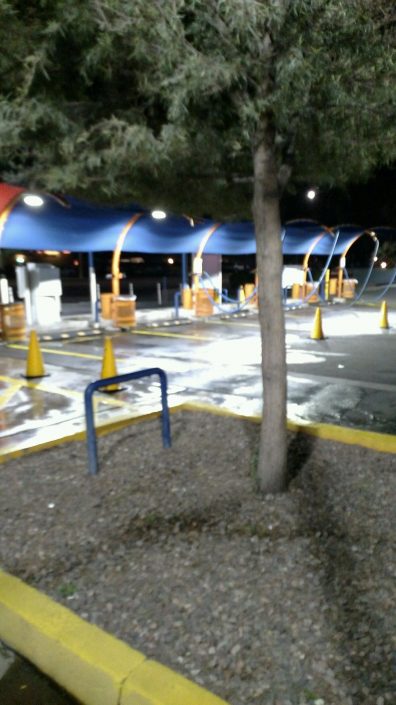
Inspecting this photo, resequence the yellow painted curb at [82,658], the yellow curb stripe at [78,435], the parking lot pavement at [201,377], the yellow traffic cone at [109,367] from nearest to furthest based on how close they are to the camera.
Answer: the yellow painted curb at [82,658] < the yellow curb stripe at [78,435] < the parking lot pavement at [201,377] < the yellow traffic cone at [109,367]

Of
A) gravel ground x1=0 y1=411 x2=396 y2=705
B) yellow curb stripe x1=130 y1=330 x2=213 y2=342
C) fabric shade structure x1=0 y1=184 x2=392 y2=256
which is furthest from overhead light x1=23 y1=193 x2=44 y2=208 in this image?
gravel ground x1=0 y1=411 x2=396 y2=705

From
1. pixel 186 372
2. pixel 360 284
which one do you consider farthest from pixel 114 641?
pixel 360 284

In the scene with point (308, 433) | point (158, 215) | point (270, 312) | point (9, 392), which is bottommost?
point (9, 392)

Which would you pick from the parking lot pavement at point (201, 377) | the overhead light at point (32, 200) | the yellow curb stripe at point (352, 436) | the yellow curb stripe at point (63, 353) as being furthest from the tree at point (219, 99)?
the overhead light at point (32, 200)

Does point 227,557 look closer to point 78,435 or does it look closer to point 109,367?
point 78,435

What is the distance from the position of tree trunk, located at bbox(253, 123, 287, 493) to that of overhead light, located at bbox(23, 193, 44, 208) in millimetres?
10982

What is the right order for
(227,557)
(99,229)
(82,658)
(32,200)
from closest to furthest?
(82,658), (227,557), (32,200), (99,229)

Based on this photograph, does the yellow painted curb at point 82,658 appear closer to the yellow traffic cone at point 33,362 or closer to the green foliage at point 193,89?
the green foliage at point 193,89

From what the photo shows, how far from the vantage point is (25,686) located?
2719 millimetres

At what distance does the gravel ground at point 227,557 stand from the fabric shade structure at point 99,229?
7.23 meters

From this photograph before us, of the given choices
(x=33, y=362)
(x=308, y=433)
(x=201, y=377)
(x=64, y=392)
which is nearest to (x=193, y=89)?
(x=308, y=433)

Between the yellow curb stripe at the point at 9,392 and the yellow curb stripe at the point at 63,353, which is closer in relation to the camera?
the yellow curb stripe at the point at 9,392

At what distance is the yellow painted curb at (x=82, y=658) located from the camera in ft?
7.68

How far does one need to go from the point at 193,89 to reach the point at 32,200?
1085cm
